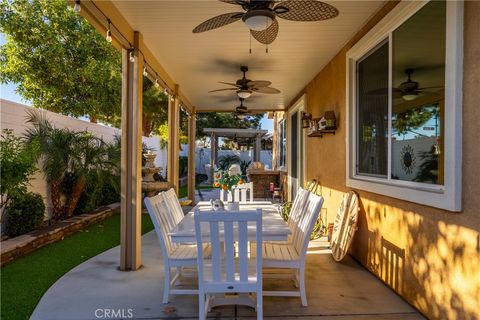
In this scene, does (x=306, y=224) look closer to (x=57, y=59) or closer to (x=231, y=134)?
(x=57, y=59)

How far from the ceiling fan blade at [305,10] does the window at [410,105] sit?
2.61ft

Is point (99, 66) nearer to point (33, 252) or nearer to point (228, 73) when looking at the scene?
point (228, 73)

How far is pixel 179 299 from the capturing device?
321cm

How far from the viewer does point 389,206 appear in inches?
138

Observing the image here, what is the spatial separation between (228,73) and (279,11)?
3544mm

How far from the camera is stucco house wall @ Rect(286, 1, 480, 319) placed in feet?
7.50

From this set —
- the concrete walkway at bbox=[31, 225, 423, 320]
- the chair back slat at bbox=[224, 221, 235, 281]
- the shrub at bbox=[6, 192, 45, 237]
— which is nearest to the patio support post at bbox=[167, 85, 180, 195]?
the shrub at bbox=[6, 192, 45, 237]

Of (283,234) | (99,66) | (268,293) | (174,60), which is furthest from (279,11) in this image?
(99,66)

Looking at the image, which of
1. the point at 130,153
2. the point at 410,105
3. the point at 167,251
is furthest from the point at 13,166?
the point at 410,105

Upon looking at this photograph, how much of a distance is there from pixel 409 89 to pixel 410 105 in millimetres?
153

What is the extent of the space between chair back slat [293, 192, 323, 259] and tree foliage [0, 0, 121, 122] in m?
9.68

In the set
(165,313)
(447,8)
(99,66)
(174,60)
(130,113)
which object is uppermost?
(99,66)

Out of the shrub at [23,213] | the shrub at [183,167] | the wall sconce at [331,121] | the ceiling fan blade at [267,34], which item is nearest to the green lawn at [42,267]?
the shrub at [23,213]

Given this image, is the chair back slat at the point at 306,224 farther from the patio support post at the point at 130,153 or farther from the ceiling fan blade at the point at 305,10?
the patio support post at the point at 130,153
